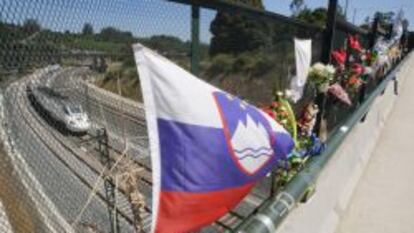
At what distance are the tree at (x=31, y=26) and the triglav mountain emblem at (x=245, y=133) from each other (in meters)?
0.78

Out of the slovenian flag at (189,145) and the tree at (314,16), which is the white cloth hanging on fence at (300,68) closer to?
the tree at (314,16)

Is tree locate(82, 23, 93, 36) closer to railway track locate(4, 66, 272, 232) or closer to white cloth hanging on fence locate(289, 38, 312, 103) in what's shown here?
railway track locate(4, 66, 272, 232)

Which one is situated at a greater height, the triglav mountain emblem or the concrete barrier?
the triglav mountain emblem

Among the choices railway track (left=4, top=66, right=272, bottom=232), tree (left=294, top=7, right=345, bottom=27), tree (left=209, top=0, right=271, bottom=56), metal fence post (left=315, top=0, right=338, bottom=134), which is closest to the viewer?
railway track (left=4, top=66, right=272, bottom=232)

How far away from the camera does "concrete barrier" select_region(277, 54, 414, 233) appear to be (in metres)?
3.45

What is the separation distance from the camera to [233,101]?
2.48 metres

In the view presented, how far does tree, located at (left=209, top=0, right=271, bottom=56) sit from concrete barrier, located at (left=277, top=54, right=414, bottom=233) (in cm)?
110

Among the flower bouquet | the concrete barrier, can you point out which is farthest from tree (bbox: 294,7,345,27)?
the concrete barrier

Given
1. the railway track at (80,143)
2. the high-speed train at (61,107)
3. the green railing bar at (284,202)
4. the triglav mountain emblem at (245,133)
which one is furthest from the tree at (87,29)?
the green railing bar at (284,202)

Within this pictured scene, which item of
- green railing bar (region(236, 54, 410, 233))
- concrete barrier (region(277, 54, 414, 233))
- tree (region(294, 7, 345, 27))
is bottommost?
concrete barrier (region(277, 54, 414, 233))

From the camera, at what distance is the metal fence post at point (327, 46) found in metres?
5.39

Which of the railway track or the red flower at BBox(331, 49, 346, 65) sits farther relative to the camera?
the red flower at BBox(331, 49, 346, 65)

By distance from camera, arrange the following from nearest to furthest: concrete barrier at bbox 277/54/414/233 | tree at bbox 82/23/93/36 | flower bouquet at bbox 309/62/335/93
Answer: tree at bbox 82/23/93/36, concrete barrier at bbox 277/54/414/233, flower bouquet at bbox 309/62/335/93

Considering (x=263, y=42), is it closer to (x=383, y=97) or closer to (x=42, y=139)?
(x=42, y=139)
